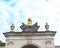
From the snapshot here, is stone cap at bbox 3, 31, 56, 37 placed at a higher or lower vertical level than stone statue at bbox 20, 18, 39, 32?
lower

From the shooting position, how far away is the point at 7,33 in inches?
945

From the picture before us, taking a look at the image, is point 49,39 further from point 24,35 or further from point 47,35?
point 24,35

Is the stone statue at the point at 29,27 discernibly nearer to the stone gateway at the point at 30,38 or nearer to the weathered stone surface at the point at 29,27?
the weathered stone surface at the point at 29,27

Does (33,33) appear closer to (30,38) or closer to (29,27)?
(30,38)

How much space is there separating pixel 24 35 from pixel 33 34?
1213 mm

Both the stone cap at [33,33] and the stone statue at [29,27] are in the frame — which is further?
the stone statue at [29,27]

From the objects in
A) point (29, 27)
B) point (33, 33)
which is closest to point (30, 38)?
point (33, 33)

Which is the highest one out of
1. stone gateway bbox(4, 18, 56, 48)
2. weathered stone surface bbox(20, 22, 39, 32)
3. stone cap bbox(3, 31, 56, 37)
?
weathered stone surface bbox(20, 22, 39, 32)

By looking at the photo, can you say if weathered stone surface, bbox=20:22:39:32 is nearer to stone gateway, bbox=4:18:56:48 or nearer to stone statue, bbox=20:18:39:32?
stone statue, bbox=20:18:39:32

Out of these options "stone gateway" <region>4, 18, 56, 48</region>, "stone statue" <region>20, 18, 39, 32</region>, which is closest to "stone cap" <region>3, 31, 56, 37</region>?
"stone gateway" <region>4, 18, 56, 48</region>

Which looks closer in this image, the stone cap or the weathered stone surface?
the stone cap

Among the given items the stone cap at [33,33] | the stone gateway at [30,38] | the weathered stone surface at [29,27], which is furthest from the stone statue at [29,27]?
the stone cap at [33,33]

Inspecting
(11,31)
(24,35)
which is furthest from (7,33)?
(24,35)

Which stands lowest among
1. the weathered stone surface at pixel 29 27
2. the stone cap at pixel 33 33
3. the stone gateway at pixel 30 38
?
the stone gateway at pixel 30 38
